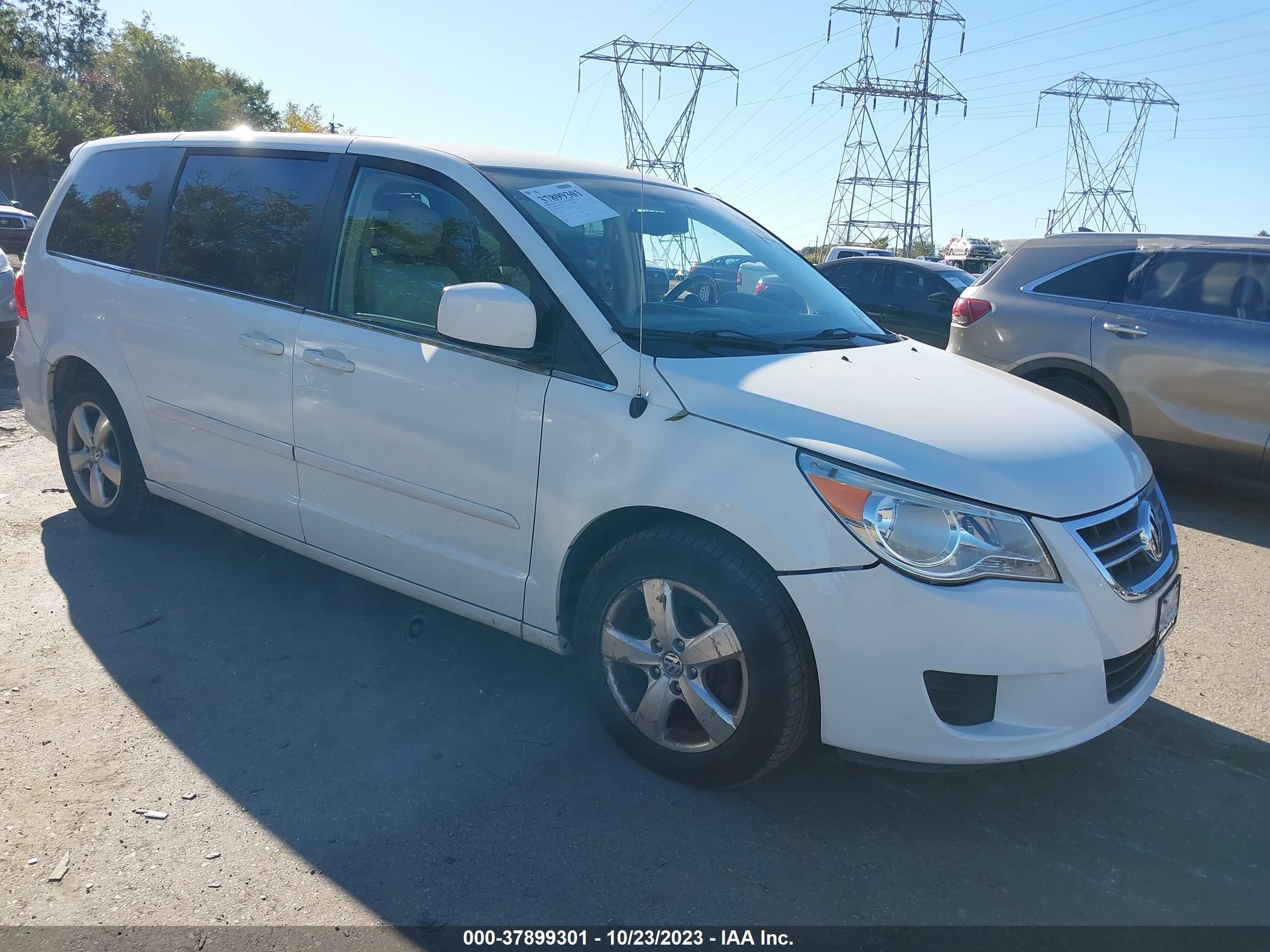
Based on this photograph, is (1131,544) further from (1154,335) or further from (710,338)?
(1154,335)

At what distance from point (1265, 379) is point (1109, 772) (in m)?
4.03

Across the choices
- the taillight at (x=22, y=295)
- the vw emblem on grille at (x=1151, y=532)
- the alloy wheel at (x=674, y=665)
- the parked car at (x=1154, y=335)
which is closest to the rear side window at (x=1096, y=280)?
the parked car at (x=1154, y=335)

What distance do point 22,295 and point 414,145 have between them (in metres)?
2.75

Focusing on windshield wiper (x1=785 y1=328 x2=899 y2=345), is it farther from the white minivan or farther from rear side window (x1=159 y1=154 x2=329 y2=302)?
rear side window (x1=159 y1=154 x2=329 y2=302)

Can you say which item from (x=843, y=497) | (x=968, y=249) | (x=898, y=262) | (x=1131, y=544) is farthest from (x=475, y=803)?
(x=968, y=249)

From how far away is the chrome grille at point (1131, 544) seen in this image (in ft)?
8.80

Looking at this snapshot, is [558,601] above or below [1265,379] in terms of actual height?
below

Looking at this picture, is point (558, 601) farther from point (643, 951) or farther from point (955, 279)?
point (955, 279)

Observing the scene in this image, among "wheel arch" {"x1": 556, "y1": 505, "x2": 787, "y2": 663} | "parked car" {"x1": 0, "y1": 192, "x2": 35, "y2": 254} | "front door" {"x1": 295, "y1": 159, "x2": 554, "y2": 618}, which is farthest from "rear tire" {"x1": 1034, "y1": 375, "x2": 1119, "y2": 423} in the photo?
"parked car" {"x1": 0, "y1": 192, "x2": 35, "y2": 254}

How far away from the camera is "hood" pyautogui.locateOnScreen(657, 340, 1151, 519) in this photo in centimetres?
262

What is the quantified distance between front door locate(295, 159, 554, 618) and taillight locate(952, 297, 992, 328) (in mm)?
5110

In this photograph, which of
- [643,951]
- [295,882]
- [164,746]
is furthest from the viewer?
[164,746]

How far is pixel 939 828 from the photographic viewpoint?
293cm

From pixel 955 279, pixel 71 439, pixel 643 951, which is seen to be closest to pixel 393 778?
pixel 643 951
